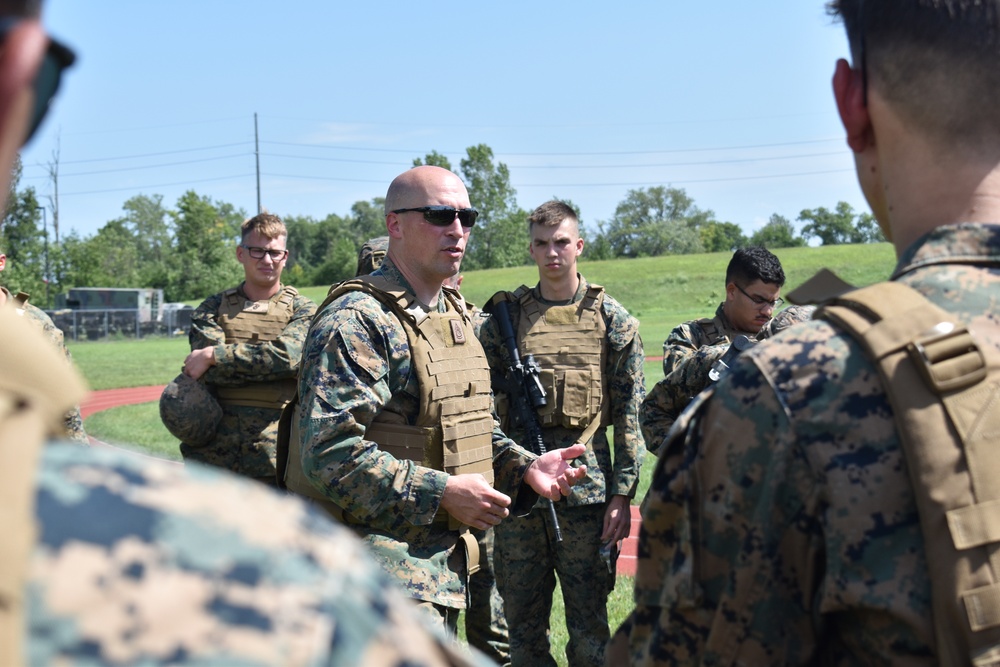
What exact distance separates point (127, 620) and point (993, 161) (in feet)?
5.59

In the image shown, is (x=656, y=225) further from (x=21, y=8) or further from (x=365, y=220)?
(x=21, y=8)

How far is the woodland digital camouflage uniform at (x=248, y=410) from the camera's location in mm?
6402

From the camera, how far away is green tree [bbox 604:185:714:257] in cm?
10019

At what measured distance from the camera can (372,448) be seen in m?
3.55

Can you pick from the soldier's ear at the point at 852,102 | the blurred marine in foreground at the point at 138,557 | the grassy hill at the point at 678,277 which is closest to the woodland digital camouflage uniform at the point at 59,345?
the soldier's ear at the point at 852,102

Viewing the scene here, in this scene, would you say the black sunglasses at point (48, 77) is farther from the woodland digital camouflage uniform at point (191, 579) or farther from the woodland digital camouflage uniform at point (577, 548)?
the woodland digital camouflage uniform at point (577, 548)

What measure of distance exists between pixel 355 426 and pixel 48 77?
105 inches

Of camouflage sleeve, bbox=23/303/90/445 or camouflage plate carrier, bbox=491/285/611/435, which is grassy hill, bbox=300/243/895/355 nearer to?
camouflage plate carrier, bbox=491/285/611/435

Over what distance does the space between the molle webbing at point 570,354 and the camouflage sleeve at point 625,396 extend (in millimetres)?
72

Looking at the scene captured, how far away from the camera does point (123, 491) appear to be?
2.74ft

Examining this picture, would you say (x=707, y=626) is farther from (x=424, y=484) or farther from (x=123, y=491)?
(x=424, y=484)

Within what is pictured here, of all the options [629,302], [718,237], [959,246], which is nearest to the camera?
[959,246]

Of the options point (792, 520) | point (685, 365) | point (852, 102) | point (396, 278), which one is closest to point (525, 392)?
point (685, 365)

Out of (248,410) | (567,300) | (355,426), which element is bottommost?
(248,410)
